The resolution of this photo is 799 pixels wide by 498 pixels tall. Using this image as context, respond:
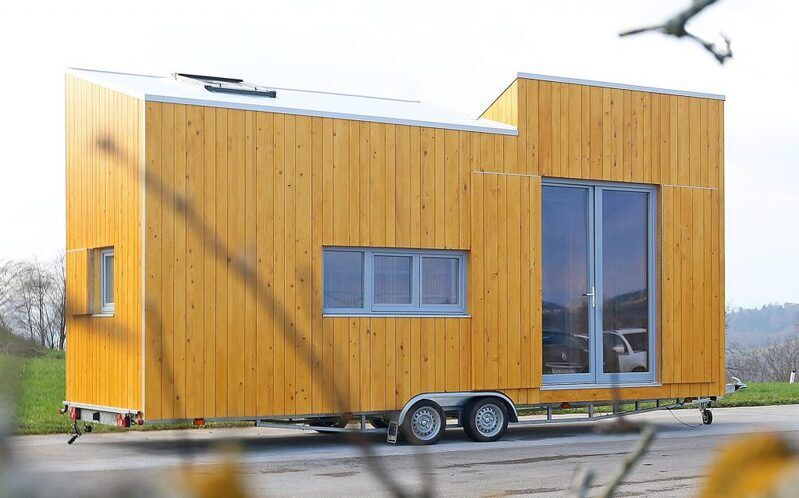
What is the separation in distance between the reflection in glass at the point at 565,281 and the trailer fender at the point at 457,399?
88cm

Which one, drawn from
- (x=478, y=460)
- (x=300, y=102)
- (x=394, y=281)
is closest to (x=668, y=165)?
(x=394, y=281)

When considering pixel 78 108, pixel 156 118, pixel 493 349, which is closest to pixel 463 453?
pixel 493 349

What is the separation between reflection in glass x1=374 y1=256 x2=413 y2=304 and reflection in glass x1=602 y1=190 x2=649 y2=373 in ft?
8.40

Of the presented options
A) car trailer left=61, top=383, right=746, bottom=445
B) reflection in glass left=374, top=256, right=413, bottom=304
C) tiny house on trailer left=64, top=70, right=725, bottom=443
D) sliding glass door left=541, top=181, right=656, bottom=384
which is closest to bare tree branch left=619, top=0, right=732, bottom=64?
tiny house on trailer left=64, top=70, right=725, bottom=443

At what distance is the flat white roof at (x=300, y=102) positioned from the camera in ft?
36.9

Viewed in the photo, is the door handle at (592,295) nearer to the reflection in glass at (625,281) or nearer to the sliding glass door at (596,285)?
the sliding glass door at (596,285)

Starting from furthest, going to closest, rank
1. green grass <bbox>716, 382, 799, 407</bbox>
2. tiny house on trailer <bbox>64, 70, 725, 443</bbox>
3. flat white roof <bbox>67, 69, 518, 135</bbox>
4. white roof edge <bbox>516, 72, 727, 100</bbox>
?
1. green grass <bbox>716, 382, 799, 407</bbox>
2. white roof edge <bbox>516, 72, 727, 100</bbox>
3. flat white roof <bbox>67, 69, 518, 135</bbox>
4. tiny house on trailer <bbox>64, 70, 725, 443</bbox>

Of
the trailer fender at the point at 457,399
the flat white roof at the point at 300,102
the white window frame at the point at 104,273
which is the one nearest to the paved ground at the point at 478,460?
the trailer fender at the point at 457,399

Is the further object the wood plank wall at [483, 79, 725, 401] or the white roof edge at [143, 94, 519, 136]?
the wood plank wall at [483, 79, 725, 401]

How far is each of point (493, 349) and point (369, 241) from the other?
1893mm

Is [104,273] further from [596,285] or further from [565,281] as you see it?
[596,285]

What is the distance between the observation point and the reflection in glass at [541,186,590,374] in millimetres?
13094

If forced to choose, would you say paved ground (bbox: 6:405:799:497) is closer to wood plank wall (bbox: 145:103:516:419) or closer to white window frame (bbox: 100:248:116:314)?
wood plank wall (bbox: 145:103:516:419)

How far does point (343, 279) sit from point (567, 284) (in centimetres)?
Result: 285
